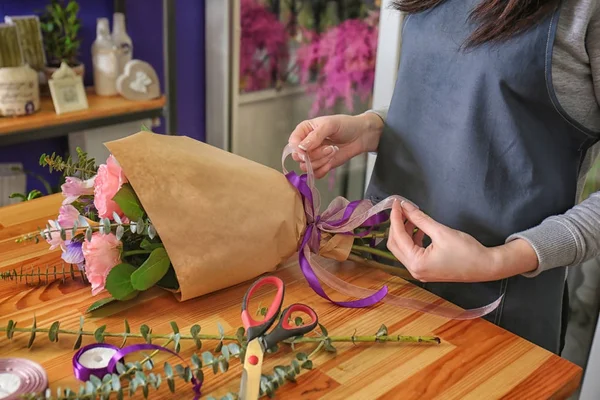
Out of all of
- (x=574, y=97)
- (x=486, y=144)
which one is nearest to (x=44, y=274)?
(x=486, y=144)

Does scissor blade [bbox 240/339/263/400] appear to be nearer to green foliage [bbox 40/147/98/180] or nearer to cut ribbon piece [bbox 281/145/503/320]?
cut ribbon piece [bbox 281/145/503/320]

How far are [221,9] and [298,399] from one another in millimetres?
2266

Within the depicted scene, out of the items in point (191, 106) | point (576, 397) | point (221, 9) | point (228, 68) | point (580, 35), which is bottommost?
point (576, 397)

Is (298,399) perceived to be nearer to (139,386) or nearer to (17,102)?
(139,386)

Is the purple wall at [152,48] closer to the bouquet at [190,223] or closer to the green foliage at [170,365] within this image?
the bouquet at [190,223]

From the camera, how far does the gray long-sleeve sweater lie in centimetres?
93

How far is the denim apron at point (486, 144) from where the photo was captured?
100cm

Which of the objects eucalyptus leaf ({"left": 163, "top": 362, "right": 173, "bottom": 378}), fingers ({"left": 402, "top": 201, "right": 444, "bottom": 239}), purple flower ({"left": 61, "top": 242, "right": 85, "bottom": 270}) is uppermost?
fingers ({"left": 402, "top": 201, "right": 444, "bottom": 239})

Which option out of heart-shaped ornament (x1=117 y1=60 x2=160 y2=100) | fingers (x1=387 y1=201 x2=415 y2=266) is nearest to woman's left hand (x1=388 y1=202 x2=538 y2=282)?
fingers (x1=387 y1=201 x2=415 y2=266)

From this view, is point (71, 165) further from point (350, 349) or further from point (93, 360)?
point (350, 349)

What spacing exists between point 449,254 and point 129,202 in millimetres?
416

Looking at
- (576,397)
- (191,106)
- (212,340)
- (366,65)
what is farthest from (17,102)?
(576,397)

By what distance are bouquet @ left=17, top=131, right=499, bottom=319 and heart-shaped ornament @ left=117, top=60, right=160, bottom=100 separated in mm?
1465

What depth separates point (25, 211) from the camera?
1.16 metres
